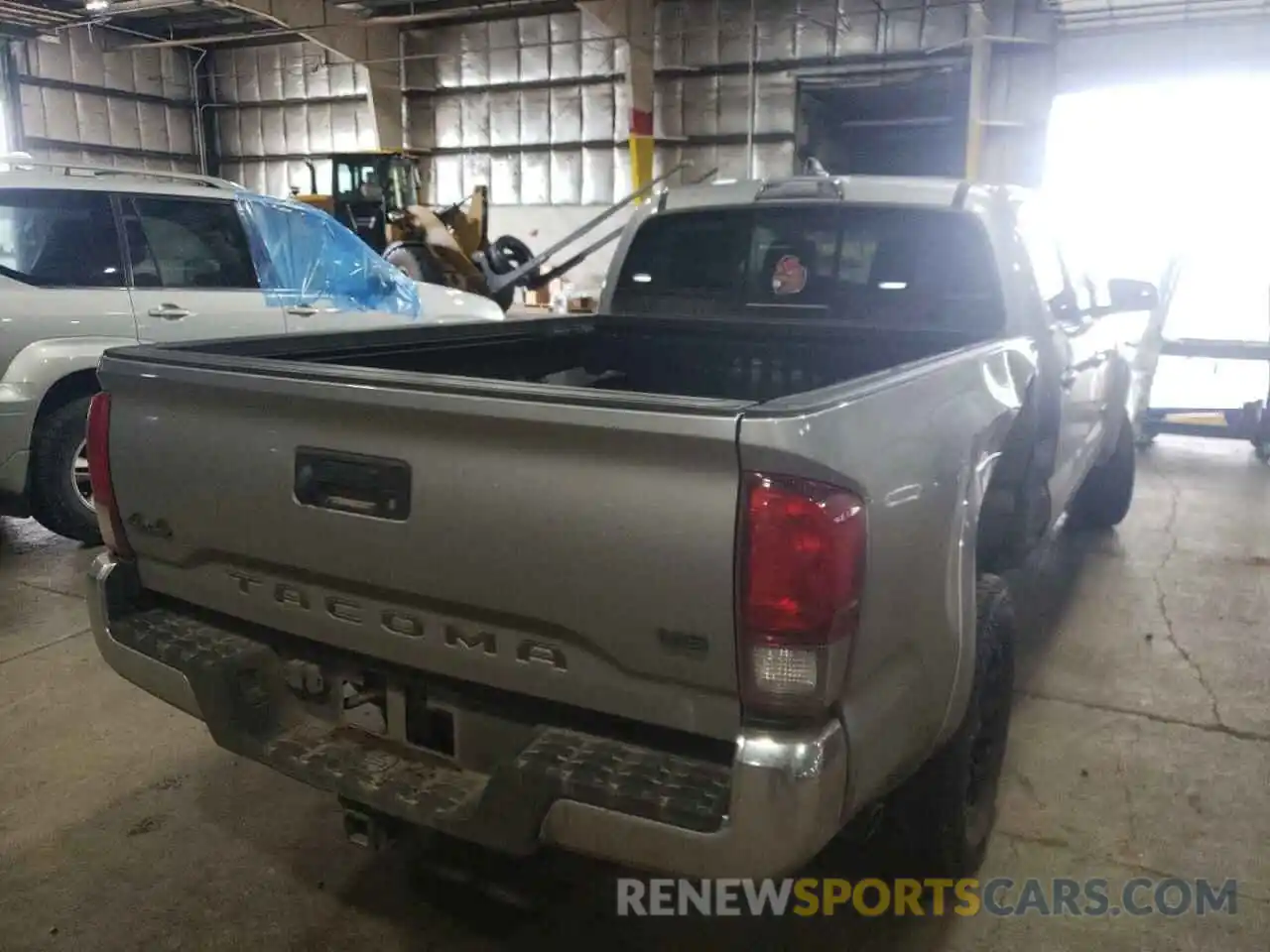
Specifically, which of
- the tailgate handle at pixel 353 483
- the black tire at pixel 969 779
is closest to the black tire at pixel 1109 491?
the black tire at pixel 969 779

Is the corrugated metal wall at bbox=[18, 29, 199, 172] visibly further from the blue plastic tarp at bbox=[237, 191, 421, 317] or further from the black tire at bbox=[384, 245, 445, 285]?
the blue plastic tarp at bbox=[237, 191, 421, 317]

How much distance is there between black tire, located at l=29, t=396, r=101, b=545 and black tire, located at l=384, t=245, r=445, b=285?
27.5ft

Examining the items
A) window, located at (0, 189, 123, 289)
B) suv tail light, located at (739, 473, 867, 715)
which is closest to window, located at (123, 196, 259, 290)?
window, located at (0, 189, 123, 289)

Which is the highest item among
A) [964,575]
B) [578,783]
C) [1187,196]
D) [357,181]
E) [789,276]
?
[357,181]

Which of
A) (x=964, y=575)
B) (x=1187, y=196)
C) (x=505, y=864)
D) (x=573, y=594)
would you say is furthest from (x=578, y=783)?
(x=1187, y=196)

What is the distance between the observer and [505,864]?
2170mm

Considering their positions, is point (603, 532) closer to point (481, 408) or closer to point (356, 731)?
point (481, 408)

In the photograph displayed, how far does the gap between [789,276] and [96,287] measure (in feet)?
11.8

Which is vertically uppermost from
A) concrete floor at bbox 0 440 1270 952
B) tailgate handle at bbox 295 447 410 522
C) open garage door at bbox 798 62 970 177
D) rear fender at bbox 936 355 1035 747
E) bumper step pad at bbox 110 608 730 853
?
open garage door at bbox 798 62 970 177

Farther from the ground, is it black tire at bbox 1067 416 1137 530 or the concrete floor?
black tire at bbox 1067 416 1137 530

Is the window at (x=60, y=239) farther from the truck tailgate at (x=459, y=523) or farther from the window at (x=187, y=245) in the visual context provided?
the truck tailgate at (x=459, y=523)

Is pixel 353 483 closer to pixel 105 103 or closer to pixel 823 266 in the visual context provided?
pixel 823 266

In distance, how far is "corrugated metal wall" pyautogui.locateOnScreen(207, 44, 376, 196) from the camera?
65.5ft

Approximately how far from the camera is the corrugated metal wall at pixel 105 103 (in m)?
18.6
